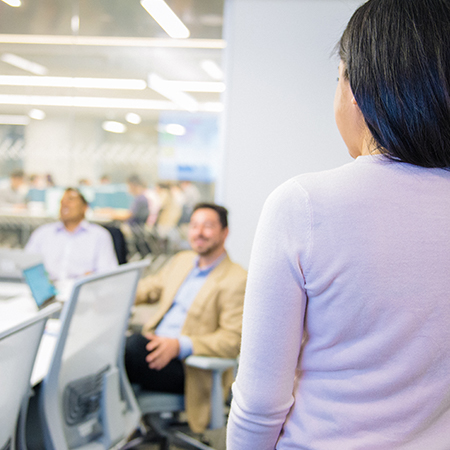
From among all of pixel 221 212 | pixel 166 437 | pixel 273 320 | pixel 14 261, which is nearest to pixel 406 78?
pixel 273 320

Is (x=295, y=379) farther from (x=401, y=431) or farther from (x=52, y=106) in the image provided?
(x=52, y=106)

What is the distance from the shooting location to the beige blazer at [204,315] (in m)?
2.19

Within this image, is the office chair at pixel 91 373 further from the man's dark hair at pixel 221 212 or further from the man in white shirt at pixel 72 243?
the man in white shirt at pixel 72 243

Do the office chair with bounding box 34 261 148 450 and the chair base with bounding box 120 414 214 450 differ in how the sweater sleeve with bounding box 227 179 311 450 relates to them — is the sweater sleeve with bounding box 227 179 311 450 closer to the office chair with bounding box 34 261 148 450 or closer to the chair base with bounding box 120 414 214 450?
the office chair with bounding box 34 261 148 450

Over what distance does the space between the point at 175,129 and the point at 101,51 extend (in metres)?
1.04

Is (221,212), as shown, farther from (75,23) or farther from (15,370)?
(75,23)

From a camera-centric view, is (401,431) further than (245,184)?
No

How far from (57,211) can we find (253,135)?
2.25 m

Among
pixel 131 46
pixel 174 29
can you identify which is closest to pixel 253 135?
pixel 174 29

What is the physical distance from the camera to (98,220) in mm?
4602

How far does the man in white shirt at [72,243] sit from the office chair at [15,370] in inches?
85.9

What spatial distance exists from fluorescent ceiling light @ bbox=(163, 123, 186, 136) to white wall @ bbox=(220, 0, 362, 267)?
2.76 ft

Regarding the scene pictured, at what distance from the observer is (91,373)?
1.83 m

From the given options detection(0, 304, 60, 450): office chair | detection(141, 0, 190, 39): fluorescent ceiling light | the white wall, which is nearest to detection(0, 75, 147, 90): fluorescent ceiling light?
detection(141, 0, 190, 39): fluorescent ceiling light
